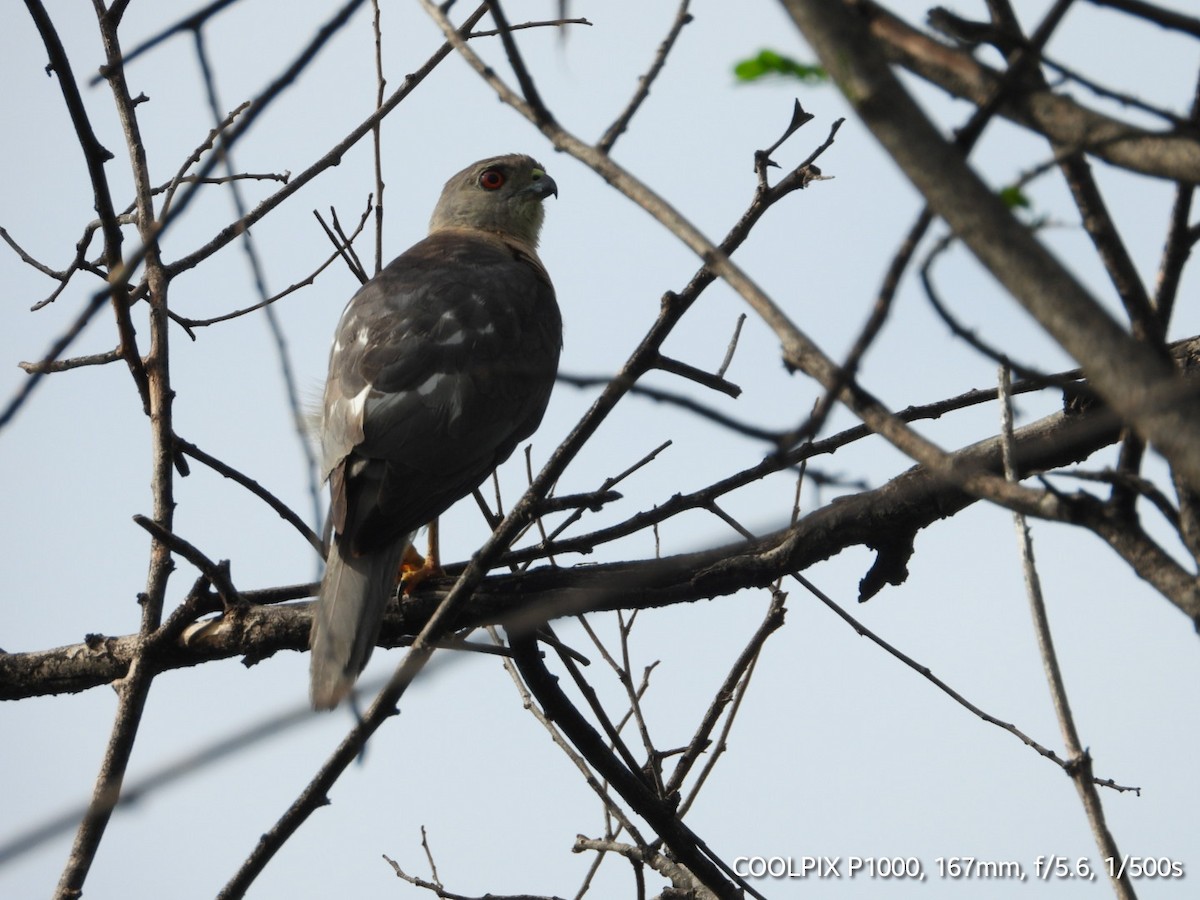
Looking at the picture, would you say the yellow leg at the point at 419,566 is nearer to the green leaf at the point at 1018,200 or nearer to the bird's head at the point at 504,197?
the bird's head at the point at 504,197

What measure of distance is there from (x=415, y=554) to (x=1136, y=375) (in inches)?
174

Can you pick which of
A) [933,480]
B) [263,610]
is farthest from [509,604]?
[933,480]

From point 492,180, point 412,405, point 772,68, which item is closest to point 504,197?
point 492,180

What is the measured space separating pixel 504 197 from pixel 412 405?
2.95 metres

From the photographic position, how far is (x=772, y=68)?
2145 mm

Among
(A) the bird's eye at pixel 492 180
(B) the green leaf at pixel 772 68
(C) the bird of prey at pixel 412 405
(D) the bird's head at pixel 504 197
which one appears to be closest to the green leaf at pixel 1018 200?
(B) the green leaf at pixel 772 68

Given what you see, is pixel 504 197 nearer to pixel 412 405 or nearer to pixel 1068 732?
pixel 412 405

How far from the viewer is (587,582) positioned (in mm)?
3797

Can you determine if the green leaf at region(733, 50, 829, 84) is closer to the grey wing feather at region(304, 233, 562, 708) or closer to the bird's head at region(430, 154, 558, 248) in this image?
the grey wing feather at region(304, 233, 562, 708)

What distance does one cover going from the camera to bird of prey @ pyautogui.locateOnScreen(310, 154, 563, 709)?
4043 millimetres

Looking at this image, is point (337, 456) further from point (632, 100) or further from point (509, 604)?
point (632, 100)

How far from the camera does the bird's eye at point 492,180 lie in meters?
7.55

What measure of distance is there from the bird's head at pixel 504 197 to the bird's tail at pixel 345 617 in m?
3.61

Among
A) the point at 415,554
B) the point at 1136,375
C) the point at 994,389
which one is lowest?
the point at 1136,375
